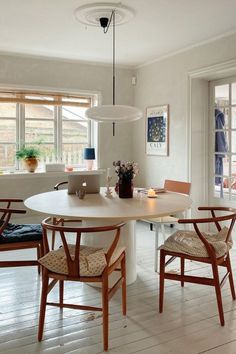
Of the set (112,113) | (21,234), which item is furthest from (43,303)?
(112,113)

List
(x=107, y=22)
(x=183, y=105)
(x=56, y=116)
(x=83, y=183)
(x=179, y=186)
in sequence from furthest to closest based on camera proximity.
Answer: (x=56, y=116) → (x=183, y=105) → (x=179, y=186) → (x=107, y=22) → (x=83, y=183)

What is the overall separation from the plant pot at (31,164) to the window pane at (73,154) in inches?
22.0

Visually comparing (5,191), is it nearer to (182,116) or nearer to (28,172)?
(28,172)

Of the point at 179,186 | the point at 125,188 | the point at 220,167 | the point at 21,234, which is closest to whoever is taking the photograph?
the point at 21,234

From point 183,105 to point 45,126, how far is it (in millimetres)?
2056

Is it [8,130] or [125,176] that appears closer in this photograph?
[125,176]

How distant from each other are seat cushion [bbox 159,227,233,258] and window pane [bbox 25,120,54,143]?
10.5 ft

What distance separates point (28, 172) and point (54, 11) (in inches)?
92.4

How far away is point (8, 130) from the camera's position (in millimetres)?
5145

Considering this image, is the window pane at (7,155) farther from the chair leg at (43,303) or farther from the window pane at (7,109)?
the chair leg at (43,303)

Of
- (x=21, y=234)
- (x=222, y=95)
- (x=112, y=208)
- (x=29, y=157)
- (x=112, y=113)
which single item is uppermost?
(x=222, y=95)

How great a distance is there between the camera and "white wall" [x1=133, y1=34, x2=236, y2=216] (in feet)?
14.8

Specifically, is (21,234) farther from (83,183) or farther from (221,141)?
(221,141)

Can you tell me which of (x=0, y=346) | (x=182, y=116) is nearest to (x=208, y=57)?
(x=182, y=116)
